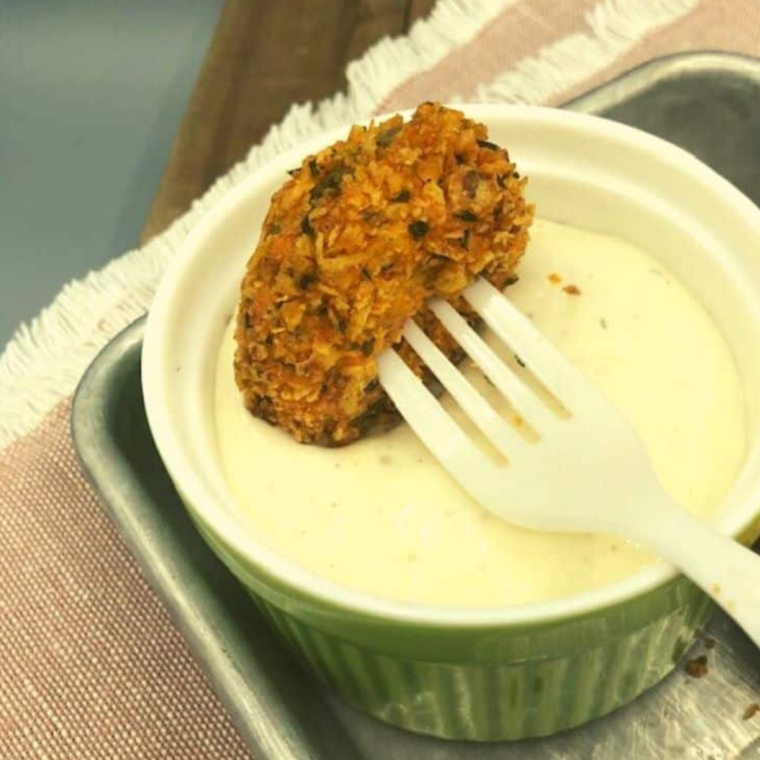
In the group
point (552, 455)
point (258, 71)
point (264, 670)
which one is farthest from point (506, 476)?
point (258, 71)

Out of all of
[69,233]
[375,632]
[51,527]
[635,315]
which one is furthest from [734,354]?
[69,233]

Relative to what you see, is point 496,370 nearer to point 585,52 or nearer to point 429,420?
point 429,420

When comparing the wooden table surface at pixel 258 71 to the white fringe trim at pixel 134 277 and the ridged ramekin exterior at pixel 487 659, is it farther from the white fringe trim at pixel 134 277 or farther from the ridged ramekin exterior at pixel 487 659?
the ridged ramekin exterior at pixel 487 659

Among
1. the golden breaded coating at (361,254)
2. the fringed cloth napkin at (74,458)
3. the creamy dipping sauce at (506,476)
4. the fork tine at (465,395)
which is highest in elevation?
the golden breaded coating at (361,254)

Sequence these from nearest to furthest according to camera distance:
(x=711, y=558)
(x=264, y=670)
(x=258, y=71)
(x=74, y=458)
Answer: (x=711, y=558), (x=264, y=670), (x=74, y=458), (x=258, y=71)

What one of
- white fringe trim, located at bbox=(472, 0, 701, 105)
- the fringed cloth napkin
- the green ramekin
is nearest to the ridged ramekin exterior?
the green ramekin

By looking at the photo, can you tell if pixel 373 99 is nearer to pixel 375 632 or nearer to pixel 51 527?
pixel 51 527

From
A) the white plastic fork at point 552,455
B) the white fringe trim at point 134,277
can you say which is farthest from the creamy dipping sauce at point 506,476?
the white fringe trim at point 134,277
